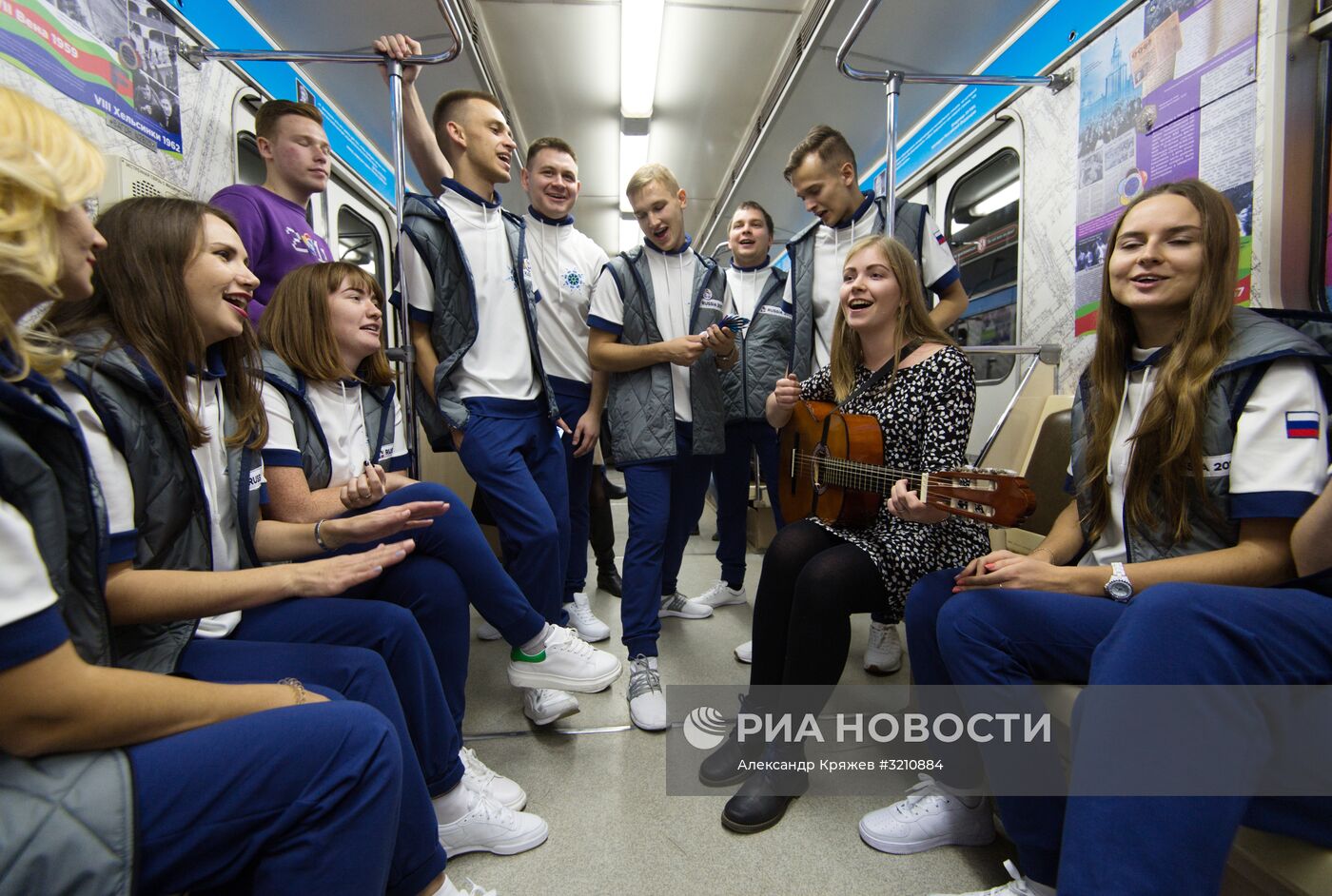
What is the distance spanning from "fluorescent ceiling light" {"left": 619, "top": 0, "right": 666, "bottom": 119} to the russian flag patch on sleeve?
428 cm

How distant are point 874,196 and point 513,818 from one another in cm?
245

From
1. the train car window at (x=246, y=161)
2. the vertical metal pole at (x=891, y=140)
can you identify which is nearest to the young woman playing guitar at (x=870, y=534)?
the vertical metal pole at (x=891, y=140)

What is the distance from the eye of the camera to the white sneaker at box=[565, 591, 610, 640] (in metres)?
2.80

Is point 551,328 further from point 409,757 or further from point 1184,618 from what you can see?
point 1184,618

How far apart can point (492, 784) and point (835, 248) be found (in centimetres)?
219

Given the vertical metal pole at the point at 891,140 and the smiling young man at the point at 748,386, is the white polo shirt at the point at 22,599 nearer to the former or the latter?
the smiling young man at the point at 748,386

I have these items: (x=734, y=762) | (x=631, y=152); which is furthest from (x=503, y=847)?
(x=631, y=152)

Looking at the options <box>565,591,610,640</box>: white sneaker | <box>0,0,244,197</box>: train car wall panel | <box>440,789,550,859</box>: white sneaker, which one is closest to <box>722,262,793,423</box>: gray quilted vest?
<box>565,591,610,640</box>: white sneaker

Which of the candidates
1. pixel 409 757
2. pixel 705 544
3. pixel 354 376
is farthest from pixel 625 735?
pixel 705 544

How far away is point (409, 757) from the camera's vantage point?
3.83 feet

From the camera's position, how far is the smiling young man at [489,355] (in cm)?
208

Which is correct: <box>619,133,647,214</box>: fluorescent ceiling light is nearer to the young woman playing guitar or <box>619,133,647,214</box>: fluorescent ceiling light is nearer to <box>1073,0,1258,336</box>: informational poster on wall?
<box>1073,0,1258,336</box>: informational poster on wall

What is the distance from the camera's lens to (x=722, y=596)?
3172mm

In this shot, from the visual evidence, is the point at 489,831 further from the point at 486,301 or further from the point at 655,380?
the point at 486,301
